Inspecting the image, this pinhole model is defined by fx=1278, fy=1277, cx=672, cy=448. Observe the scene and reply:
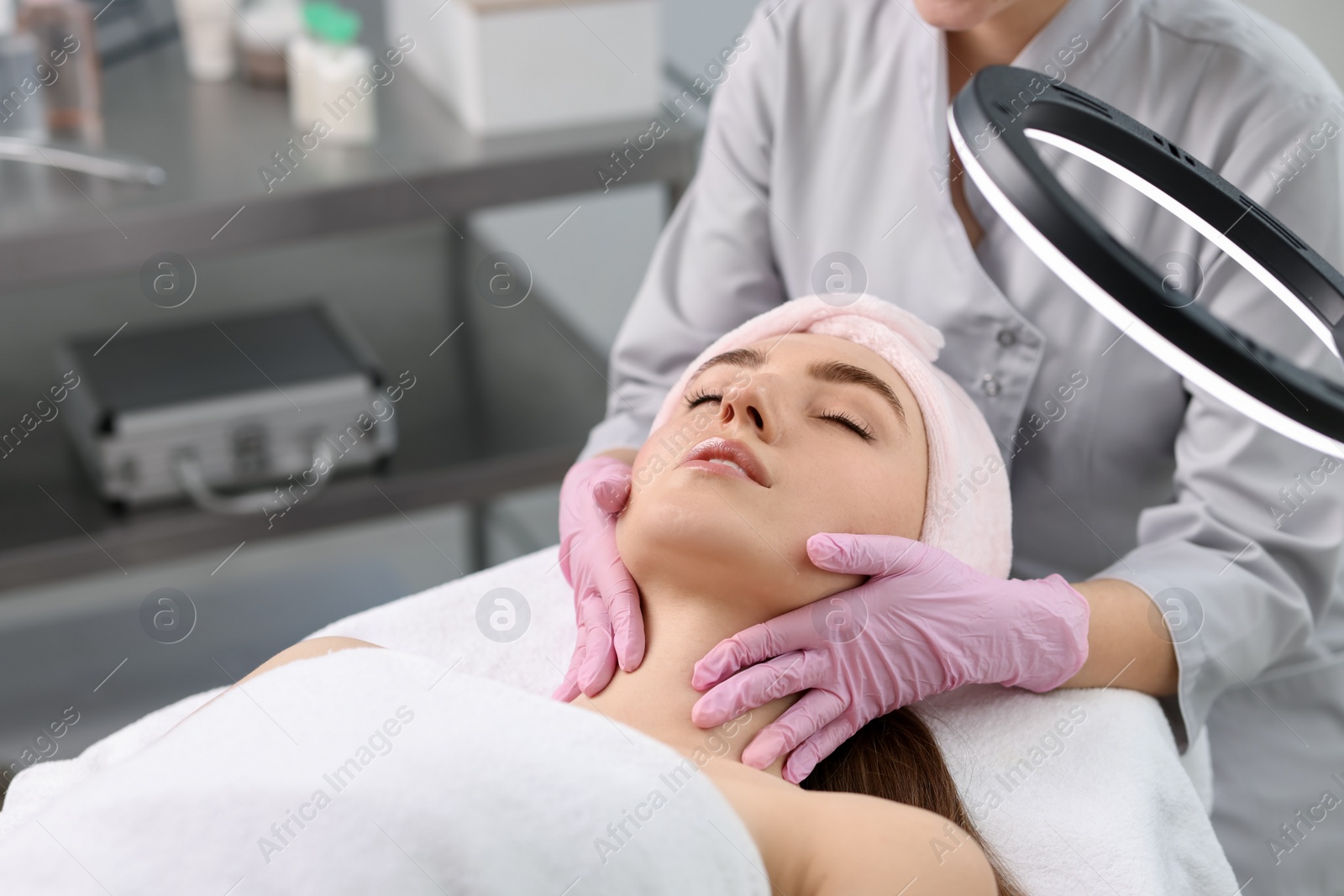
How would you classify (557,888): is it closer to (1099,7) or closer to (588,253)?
(1099,7)

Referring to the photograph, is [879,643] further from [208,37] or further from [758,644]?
[208,37]

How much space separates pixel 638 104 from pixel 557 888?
1.48 metres

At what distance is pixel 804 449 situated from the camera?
108cm

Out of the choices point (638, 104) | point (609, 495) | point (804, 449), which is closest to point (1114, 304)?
point (804, 449)

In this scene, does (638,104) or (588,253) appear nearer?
(638,104)

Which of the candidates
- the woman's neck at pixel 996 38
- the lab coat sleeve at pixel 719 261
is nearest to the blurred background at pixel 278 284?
the lab coat sleeve at pixel 719 261

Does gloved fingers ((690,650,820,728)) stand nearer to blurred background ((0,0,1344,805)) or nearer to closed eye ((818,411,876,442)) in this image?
closed eye ((818,411,876,442))

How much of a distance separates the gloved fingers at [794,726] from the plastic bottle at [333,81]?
1.29 metres

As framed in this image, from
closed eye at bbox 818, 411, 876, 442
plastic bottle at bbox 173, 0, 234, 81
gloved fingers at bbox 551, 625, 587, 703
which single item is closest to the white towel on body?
gloved fingers at bbox 551, 625, 587, 703

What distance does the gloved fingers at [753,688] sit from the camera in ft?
3.27

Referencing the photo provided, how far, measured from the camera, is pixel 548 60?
1.95m

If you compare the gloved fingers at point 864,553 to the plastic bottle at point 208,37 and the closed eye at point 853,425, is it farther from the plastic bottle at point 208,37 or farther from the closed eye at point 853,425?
the plastic bottle at point 208,37

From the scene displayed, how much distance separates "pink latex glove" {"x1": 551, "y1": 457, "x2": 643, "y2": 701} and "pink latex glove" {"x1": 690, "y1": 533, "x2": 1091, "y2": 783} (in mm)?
89

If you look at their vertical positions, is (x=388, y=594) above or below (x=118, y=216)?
below
